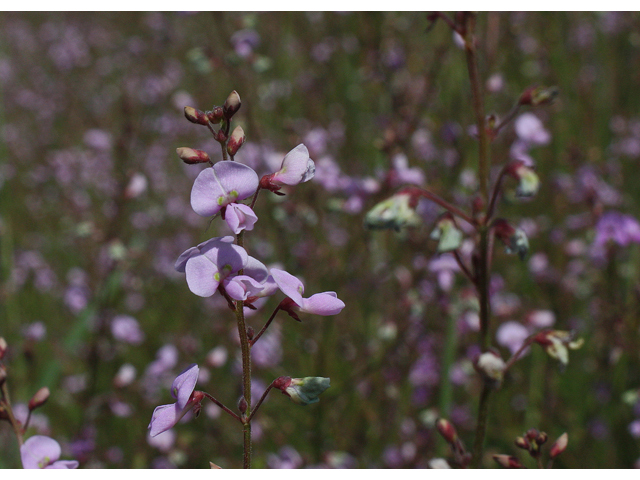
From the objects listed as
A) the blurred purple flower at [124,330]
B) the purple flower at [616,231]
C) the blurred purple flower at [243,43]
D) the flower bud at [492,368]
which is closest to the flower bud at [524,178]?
the flower bud at [492,368]

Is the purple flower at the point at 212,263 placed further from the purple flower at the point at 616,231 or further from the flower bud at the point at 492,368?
the purple flower at the point at 616,231

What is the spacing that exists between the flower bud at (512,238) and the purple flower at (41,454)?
813mm

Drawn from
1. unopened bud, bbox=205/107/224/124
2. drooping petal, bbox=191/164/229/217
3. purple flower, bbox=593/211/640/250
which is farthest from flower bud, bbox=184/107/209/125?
purple flower, bbox=593/211/640/250

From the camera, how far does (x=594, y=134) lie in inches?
140

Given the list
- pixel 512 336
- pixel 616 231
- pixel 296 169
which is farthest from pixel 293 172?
pixel 616 231

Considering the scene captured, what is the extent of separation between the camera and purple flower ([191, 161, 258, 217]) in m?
0.66

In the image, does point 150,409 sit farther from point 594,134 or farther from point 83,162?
point 594,134

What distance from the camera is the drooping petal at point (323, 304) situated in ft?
2.28

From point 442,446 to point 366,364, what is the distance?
543 millimetres

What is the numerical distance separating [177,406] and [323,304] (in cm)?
23

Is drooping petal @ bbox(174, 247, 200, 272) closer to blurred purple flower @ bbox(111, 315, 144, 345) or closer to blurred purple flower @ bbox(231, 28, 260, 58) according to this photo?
blurred purple flower @ bbox(231, 28, 260, 58)
